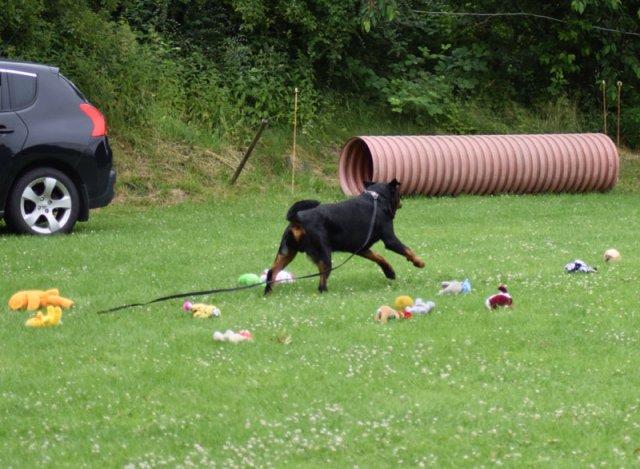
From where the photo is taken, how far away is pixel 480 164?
18.4 m

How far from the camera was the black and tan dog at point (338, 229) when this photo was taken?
950 centimetres

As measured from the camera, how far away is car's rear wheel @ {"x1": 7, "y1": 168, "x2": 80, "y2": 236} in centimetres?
1339

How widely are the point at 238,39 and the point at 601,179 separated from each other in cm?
720

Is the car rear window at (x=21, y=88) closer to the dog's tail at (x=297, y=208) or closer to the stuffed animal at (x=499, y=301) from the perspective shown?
the dog's tail at (x=297, y=208)

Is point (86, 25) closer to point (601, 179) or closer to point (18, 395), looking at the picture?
point (601, 179)

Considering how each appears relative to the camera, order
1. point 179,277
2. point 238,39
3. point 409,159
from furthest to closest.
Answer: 1. point 238,39
2. point 409,159
3. point 179,277

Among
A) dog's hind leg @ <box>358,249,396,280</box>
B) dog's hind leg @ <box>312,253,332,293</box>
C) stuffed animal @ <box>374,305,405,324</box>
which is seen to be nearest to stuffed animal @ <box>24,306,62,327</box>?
dog's hind leg @ <box>312,253,332,293</box>

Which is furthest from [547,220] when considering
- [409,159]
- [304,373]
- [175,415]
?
[175,415]

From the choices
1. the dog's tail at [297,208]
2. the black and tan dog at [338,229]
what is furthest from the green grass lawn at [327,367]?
the dog's tail at [297,208]

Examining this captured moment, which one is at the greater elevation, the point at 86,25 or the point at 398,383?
the point at 86,25

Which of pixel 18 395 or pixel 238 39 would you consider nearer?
pixel 18 395

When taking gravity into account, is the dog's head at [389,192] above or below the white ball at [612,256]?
above

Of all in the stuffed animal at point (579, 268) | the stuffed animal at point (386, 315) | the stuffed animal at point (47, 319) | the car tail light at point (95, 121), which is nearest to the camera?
the stuffed animal at point (386, 315)

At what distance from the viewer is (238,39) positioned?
21.7m
